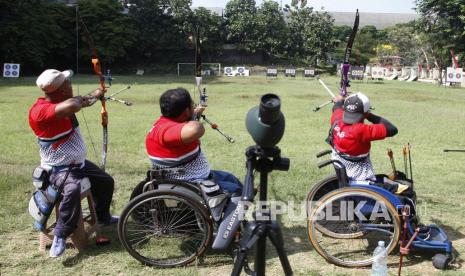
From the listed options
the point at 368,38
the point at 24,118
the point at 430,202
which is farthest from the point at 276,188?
the point at 368,38

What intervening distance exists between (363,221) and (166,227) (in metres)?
1.67

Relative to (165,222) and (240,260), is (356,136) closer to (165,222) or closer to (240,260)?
(165,222)

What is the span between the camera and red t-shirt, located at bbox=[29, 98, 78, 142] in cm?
389

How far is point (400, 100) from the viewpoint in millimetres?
19516

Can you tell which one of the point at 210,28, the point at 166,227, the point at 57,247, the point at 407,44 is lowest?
the point at 57,247

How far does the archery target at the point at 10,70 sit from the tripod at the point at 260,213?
97.7 ft

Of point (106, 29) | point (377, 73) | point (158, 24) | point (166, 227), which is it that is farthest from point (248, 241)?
point (158, 24)

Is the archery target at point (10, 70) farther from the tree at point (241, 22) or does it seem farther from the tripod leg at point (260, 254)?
the tripod leg at point (260, 254)

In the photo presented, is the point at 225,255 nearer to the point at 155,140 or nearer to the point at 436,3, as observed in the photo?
the point at 155,140

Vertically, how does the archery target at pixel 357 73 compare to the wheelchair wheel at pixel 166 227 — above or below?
above

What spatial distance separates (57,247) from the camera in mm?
3975

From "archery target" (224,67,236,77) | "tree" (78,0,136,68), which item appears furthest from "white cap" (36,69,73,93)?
"tree" (78,0,136,68)

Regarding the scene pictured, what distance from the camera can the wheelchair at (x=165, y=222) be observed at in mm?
3750

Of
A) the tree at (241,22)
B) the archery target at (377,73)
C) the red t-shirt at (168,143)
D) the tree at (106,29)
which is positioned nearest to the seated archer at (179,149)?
the red t-shirt at (168,143)
